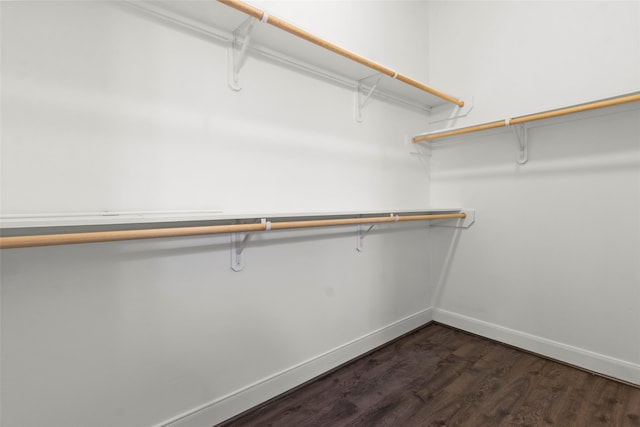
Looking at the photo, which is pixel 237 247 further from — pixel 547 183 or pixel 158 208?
pixel 547 183

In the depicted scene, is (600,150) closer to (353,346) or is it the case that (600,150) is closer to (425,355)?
(425,355)

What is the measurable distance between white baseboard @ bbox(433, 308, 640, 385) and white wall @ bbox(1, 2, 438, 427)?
3.33ft

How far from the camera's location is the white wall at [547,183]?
5.41 feet

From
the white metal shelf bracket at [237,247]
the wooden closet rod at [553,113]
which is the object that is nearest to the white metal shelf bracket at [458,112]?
the wooden closet rod at [553,113]

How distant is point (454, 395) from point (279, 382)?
90 centimetres

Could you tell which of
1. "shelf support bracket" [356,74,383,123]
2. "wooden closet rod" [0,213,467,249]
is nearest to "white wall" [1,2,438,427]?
"shelf support bracket" [356,74,383,123]

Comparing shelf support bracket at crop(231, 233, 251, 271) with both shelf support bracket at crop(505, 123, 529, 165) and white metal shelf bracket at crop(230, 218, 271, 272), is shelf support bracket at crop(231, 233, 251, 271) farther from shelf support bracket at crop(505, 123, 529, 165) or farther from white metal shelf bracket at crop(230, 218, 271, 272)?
shelf support bracket at crop(505, 123, 529, 165)

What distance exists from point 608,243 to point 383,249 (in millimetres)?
1252

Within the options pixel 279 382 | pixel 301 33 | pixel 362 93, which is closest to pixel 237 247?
pixel 279 382

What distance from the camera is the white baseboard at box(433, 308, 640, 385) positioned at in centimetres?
165

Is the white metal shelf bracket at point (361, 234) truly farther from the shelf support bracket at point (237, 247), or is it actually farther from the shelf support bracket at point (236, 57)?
the shelf support bracket at point (236, 57)

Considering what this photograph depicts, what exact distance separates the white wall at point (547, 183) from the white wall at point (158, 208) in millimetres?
1034

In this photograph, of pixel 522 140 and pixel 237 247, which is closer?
pixel 237 247

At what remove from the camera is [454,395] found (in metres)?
1.54
